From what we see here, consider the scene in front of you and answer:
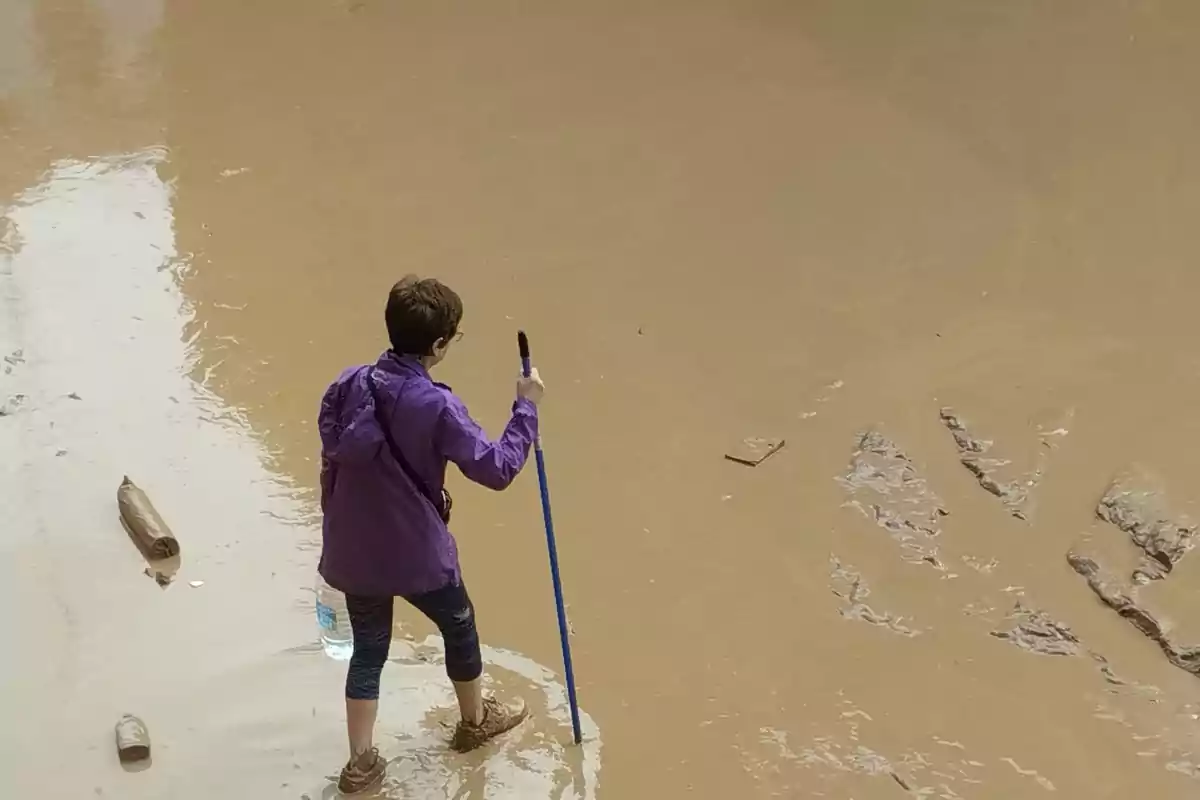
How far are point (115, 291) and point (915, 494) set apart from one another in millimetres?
2919

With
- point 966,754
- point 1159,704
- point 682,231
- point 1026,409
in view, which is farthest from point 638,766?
point 682,231

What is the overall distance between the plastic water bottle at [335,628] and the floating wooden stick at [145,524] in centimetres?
54

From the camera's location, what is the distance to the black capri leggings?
110 inches

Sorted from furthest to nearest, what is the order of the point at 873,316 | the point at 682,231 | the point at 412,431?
the point at 682,231, the point at 873,316, the point at 412,431

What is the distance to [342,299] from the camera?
472 centimetres

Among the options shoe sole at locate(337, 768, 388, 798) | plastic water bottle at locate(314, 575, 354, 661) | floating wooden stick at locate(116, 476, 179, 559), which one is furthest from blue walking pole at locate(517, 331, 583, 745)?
floating wooden stick at locate(116, 476, 179, 559)

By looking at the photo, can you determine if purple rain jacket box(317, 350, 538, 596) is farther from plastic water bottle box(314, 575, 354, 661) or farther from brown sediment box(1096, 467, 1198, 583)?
brown sediment box(1096, 467, 1198, 583)

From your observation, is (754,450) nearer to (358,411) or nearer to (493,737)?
(493,737)

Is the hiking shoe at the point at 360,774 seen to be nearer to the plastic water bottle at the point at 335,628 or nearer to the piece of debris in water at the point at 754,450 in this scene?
the plastic water bottle at the point at 335,628

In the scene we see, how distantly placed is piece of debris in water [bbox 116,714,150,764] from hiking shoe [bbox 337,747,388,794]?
48 cm

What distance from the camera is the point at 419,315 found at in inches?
99.1

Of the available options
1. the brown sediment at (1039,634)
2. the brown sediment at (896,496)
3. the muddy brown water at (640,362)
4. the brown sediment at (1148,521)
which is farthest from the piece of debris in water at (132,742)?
the brown sediment at (1148,521)

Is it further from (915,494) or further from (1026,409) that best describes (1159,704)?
(1026,409)

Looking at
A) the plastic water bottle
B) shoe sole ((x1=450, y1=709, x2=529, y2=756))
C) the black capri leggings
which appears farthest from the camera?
the plastic water bottle
